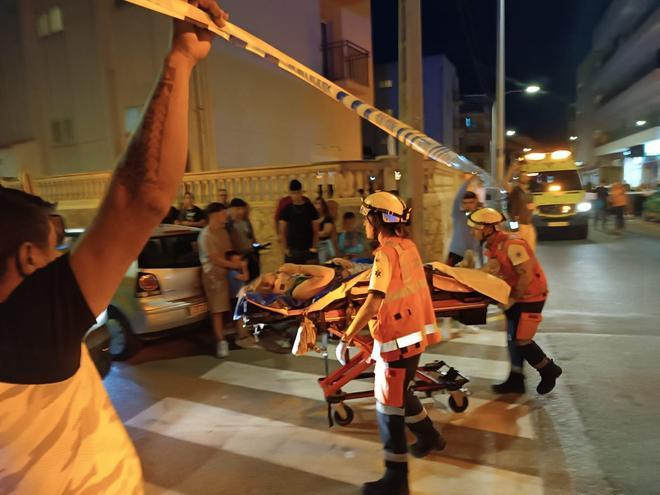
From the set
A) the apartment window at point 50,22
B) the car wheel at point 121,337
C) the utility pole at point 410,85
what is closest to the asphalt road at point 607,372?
the utility pole at point 410,85

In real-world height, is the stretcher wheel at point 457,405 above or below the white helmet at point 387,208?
below

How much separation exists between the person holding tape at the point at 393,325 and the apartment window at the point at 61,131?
47.7ft

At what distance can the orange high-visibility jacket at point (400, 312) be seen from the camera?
3234 mm

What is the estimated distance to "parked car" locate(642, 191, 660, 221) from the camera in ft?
→ 61.1

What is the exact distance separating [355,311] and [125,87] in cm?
1254

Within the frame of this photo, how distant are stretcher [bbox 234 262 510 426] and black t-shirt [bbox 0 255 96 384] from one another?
2882mm

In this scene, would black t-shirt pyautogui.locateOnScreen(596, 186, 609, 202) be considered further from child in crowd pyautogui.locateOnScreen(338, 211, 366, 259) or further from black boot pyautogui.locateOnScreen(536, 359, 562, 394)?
black boot pyautogui.locateOnScreen(536, 359, 562, 394)

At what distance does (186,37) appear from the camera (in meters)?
1.29

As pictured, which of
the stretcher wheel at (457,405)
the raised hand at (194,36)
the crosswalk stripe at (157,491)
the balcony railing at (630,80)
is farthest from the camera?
the balcony railing at (630,80)

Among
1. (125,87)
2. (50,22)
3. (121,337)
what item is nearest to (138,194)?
(121,337)

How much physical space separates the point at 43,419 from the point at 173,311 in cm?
515

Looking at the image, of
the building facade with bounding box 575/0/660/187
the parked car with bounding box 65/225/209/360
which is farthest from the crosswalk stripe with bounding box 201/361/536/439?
the building facade with bounding box 575/0/660/187

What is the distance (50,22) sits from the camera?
49.7ft

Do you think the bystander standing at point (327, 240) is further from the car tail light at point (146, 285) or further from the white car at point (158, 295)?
the car tail light at point (146, 285)
